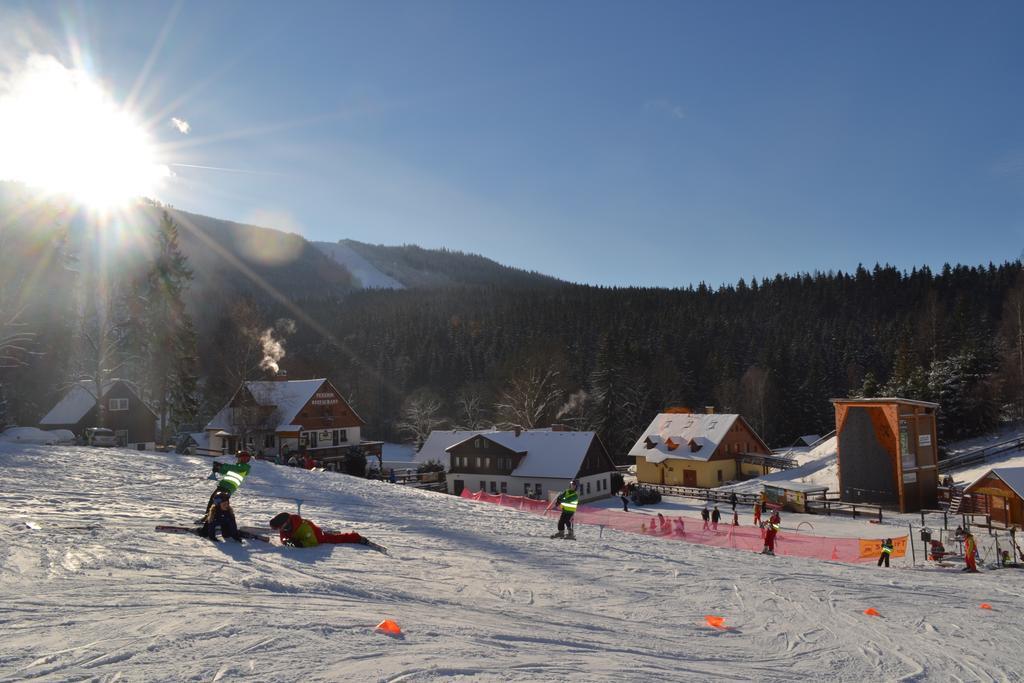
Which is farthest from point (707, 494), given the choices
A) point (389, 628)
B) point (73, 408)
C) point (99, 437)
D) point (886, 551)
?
point (73, 408)

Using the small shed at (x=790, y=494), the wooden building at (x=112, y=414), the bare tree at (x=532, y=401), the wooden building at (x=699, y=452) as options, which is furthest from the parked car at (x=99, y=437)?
the wooden building at (x=699, y=452)

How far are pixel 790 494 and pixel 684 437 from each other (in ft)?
53.4

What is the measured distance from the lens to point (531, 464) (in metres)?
51.0

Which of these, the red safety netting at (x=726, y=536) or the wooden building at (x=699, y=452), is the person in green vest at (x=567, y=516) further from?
the wooden building at (x=699, y=452)

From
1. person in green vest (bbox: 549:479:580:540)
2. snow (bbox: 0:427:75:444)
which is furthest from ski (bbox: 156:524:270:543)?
snow (bbox: 0:427:75:444)

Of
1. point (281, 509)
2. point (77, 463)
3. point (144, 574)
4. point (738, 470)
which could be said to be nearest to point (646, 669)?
point (144, 574)

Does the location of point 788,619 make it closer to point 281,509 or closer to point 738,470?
point 281,509

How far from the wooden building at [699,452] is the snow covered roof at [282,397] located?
1128 inches

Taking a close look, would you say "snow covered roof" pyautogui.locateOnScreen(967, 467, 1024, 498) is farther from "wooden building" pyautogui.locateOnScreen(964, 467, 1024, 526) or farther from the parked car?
the parked car

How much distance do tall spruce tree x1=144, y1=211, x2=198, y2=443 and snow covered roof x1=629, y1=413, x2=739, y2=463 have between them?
36.3 metres

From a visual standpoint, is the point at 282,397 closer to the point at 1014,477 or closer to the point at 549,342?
the point at 1014,477

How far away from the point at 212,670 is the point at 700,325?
10303 cm

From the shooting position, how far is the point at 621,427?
2842 inches

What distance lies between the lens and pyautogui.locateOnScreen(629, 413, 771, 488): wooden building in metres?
54.8
